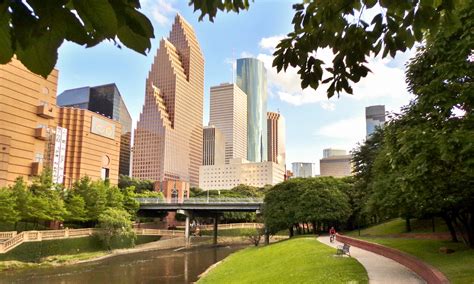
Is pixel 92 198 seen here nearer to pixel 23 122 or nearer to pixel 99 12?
pixel 23 122

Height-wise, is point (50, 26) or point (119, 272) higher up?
point (50, 26)

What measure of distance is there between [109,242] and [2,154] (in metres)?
18.4

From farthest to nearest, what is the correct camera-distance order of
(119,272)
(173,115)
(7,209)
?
(173,115) < (7,209) < (119,272)

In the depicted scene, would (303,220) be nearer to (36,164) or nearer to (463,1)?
(36,164)

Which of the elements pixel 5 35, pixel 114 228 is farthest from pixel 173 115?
pixel 5 35

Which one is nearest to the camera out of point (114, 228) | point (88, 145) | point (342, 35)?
point (342, 35)

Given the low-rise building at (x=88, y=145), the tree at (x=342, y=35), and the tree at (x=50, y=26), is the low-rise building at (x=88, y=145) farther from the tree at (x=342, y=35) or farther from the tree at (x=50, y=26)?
the tree at (x=50, y=26)

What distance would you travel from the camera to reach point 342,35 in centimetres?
462

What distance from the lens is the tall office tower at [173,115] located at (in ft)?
541

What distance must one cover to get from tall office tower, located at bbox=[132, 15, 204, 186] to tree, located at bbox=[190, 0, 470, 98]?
160042 mm

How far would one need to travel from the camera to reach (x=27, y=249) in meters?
44.4

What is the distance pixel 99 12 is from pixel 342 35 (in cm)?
347

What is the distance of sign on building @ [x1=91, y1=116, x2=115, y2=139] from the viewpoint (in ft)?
280

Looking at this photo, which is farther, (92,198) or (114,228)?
(92,198)
